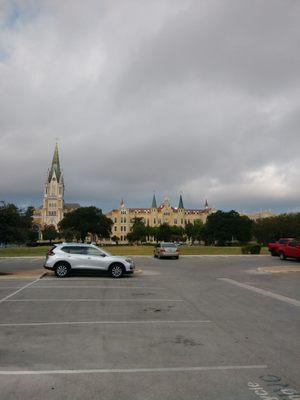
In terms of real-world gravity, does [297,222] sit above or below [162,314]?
above

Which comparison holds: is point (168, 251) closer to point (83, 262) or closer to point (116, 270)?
point (116, 270)

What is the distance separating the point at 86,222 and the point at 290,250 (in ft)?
292

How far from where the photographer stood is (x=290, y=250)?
3772cm

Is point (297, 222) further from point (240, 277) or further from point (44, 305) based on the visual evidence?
point (44, 305)

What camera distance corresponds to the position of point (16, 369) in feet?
22.4

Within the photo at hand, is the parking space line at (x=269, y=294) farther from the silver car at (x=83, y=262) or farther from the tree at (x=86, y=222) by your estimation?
the tree at (x=86, y=222)

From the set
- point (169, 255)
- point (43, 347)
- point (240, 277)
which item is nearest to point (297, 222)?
point (169, 255)

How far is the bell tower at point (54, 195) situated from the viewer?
194 meters

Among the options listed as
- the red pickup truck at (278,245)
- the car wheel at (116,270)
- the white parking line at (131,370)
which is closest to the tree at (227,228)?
the red pickup truck at (278,245)

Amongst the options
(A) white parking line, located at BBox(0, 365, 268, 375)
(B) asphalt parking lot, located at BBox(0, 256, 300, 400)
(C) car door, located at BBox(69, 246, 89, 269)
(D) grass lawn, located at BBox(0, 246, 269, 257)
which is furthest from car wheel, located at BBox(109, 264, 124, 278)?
(D) grass lawn, located at BBox(0, 246, 269, 257)

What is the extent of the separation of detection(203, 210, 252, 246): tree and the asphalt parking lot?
9858 cm

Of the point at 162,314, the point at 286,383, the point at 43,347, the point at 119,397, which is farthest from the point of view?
the point at 162,314

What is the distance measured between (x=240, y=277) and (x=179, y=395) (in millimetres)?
18526

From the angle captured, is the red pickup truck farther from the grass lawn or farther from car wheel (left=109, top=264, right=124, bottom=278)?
car wheel (left=109, top=264, right=124, bottom=278)
